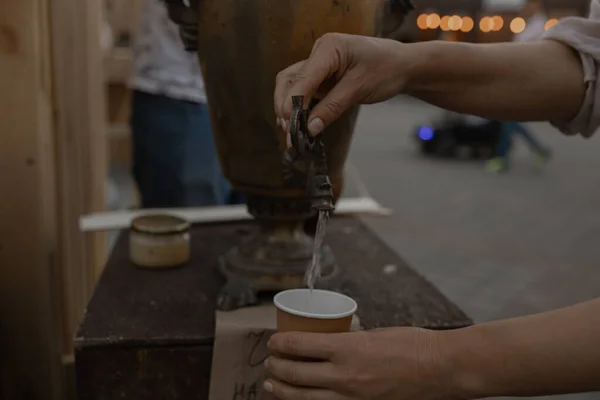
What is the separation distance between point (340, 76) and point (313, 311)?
352mm

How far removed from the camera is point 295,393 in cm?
78

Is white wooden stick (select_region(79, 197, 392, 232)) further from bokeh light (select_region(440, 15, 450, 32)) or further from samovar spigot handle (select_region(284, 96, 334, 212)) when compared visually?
bokeh light (select_region(440, 15, 450, 32))

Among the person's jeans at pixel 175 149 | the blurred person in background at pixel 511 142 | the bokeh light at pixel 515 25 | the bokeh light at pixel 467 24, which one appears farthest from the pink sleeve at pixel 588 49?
the bokeh light at pixel 467 24

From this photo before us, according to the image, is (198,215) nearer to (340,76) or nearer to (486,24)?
(340,76)

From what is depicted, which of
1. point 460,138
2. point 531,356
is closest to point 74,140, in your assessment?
point 531,356

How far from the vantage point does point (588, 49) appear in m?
1.20

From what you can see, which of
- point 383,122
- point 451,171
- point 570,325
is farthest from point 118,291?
point 383,122

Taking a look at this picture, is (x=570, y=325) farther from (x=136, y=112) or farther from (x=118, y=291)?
(x=136, y=112)

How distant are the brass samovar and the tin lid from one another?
118 mm

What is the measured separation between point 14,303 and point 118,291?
0.49 meters

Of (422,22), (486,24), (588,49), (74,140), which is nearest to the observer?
(588,49)

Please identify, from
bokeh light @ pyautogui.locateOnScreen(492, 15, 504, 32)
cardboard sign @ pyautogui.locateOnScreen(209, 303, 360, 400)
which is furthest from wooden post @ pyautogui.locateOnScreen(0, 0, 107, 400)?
bokeh light @ pyautogui.locateOnScreen(492, 15, 504, 32)

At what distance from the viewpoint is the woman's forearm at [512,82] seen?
1.19 meters

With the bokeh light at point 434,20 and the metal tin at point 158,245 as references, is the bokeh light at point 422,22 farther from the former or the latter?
the metal tin at point 158,245
